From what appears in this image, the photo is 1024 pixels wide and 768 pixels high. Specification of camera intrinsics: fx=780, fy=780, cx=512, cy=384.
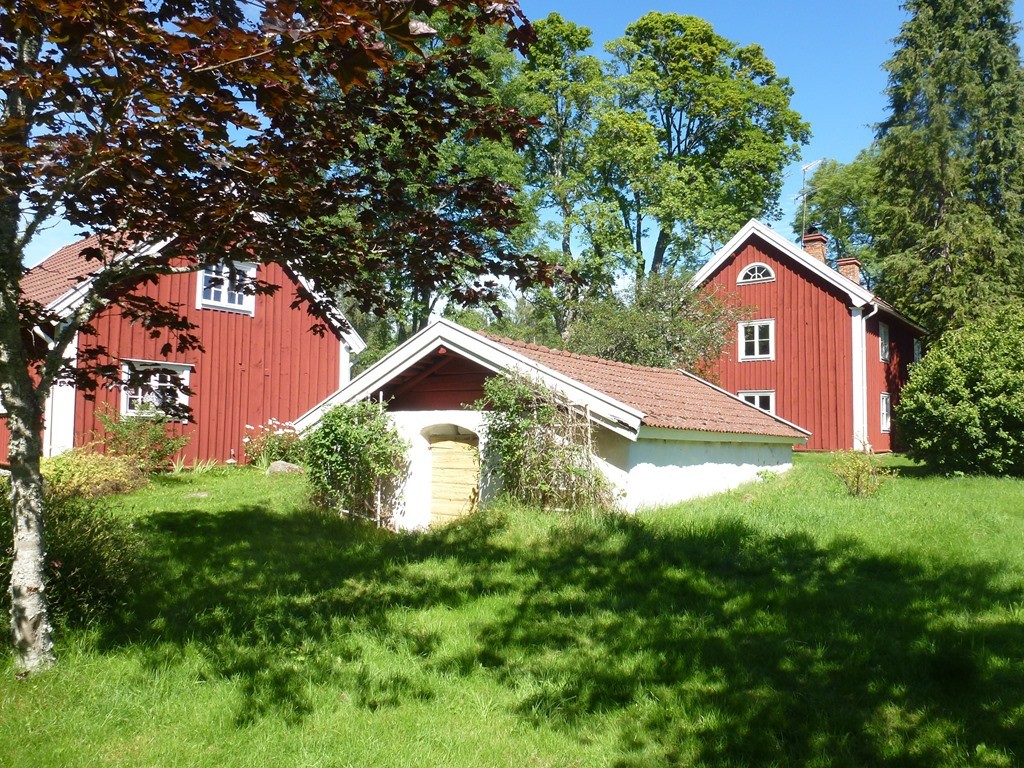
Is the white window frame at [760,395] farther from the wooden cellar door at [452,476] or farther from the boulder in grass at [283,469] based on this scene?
the wooden cellar door at [452,476]

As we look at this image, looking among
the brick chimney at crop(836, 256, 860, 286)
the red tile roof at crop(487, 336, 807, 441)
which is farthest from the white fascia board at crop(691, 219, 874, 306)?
the red tile roof at crop(487, 336, 807, 441)

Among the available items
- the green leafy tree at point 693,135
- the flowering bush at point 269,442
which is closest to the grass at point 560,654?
the flowering bush at point 269,442

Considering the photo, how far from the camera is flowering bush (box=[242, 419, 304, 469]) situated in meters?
18.0

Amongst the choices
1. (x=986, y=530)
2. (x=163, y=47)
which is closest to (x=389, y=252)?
(x=163, y=47)

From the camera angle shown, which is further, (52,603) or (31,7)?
(52,603)

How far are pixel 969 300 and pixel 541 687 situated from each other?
26.4m

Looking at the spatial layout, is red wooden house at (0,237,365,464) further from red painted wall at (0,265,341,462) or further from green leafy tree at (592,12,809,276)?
green leafy tree at (592,12,809,276)

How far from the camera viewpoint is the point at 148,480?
1501cm

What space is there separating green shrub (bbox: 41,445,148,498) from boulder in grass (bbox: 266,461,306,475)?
9.51 feet

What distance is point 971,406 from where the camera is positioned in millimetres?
16469

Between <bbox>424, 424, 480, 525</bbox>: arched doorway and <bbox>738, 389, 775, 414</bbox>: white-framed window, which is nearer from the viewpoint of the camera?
<bbox>424, 424, 480, 525</bbox>: arched doorway

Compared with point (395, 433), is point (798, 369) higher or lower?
higher

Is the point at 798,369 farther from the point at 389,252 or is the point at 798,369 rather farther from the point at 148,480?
the point at 389,252

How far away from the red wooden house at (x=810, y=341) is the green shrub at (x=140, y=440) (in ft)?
59.0
